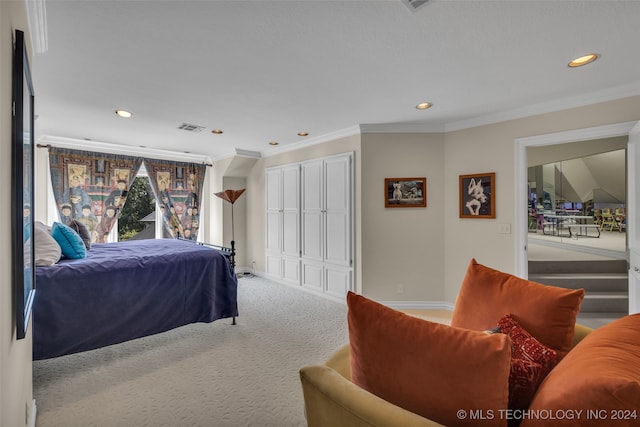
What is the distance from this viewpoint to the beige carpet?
1970 millimetres

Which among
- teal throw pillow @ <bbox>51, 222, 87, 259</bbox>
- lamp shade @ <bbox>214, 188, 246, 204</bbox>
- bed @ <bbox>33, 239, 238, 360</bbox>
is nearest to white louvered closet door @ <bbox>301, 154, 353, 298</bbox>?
lamp shade @ <bbox>214, 188, 246, 204</bbox>

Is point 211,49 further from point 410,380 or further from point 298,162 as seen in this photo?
point 298,162

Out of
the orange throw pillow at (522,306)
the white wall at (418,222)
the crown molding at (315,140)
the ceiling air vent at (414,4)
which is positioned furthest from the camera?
the crown molding at (315,140)

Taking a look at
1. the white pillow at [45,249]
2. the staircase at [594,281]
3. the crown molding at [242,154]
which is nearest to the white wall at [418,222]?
the staircase at [594,281]

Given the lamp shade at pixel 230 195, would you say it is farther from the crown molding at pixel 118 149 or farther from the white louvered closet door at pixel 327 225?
the white louvered closet door at pixel 327 225

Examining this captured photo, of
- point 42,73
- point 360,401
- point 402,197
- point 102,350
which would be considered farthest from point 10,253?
point 402,197

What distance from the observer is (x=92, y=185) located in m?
4.80

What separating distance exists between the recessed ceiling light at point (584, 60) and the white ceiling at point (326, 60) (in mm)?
68

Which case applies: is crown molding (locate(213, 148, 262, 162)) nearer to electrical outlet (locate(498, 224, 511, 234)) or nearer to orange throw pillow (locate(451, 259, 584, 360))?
electrical outlet (locate(498, 224, 511, 234))

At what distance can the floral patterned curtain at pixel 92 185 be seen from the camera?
4.52m

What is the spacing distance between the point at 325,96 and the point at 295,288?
3229 mm

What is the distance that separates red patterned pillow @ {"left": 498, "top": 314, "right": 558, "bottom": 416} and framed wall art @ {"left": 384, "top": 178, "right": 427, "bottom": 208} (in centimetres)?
293

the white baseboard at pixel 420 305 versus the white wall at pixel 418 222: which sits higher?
the white wall at pixel 418 222

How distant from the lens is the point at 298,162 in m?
5.00
